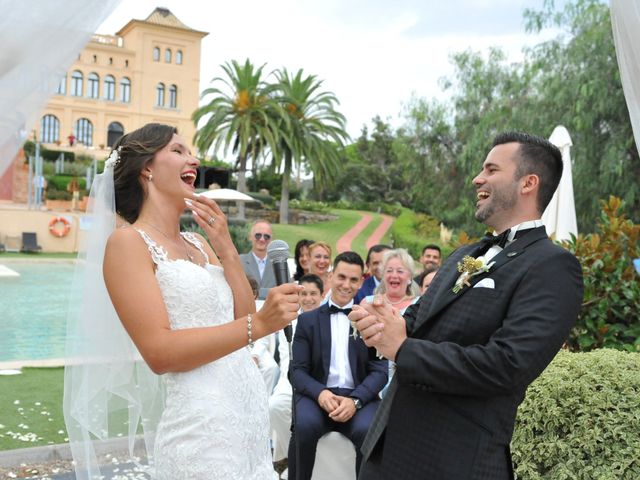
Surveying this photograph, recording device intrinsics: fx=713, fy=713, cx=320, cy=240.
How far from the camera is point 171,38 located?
66500 mm

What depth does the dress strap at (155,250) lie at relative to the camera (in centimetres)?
269

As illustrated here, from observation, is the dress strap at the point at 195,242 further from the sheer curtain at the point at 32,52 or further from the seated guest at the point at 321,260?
the seated guest at the point at 321,260

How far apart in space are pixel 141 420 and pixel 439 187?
27.3m

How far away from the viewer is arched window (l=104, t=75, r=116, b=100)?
65188mm

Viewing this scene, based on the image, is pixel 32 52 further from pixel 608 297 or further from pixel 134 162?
pixel 608 297

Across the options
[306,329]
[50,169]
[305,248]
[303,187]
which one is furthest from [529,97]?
[303,187]

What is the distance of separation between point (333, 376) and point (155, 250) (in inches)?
126

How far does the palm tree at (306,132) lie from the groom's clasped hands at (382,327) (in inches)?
A: 1474

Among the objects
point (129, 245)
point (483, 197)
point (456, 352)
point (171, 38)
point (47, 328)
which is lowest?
point (47, 328)

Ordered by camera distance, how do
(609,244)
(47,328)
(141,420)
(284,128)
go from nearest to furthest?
(141,420) < (609,244) < (47,328) < (284,128)

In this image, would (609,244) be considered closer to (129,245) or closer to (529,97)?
(129,245)

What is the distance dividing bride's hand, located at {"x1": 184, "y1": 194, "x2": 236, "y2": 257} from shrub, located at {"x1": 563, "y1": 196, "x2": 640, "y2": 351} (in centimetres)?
445

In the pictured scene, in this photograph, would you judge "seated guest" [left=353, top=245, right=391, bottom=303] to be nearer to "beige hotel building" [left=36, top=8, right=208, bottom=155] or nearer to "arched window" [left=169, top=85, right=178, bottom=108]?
"beige hotel building" [left=36, top=8, right=208, bottom=155]

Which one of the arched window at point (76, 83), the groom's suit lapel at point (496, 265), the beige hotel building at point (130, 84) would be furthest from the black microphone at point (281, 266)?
the arched window at point (76, 83)
